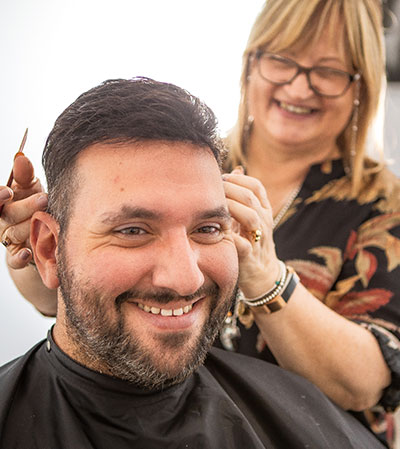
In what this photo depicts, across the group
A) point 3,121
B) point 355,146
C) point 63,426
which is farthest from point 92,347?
point 3,121

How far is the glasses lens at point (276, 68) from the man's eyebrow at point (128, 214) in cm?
91

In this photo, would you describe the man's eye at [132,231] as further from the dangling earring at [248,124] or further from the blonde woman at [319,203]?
the dangling earring at [248,124]

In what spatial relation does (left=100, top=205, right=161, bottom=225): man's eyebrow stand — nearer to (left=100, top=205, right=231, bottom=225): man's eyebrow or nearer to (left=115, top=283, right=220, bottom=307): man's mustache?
(left=100, top=205, right=231, bottom=225): man's eyebrow

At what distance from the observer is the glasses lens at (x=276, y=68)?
5.59 feet

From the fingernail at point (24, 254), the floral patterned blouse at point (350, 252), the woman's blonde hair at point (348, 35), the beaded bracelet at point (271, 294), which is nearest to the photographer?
the fingernail at point (24, 254)

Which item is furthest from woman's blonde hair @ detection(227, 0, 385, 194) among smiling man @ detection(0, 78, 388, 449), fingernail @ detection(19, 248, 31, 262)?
fingernail @ detection(19, 248, 31, 262)

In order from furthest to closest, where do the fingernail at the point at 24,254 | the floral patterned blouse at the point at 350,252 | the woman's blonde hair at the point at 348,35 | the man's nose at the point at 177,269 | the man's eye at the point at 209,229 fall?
1. the woman's blonde hair at the point at 348,35
2. the floral patterned blouse at the point at 350,252
3. the fingernail at the point at 24,254
4. the man's eye at the point at 209,229
5. the man's nose at the point at 177,269

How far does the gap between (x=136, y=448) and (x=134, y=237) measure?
422 mm

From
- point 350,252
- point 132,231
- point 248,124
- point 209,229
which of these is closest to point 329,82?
point 248,124

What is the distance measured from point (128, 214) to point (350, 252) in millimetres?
876

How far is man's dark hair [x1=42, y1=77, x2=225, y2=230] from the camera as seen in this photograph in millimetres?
1014

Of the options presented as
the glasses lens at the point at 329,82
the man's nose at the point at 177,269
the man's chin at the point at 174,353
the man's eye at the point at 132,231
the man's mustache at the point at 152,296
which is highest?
the glasses lens at the point at 329,82

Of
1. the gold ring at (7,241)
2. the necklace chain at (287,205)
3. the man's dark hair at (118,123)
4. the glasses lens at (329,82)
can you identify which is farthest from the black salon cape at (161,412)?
the glasses lens at (329,82)

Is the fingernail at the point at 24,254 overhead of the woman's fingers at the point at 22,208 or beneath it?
beneath
